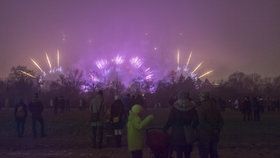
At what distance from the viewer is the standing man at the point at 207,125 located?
13.7 metres

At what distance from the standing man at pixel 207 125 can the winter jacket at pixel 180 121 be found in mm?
920

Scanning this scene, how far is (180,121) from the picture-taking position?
12.7 metres

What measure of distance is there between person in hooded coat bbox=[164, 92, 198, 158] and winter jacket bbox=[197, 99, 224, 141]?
917 mm

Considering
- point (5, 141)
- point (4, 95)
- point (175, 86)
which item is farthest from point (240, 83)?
point (5, 141)

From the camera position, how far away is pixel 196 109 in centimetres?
1342

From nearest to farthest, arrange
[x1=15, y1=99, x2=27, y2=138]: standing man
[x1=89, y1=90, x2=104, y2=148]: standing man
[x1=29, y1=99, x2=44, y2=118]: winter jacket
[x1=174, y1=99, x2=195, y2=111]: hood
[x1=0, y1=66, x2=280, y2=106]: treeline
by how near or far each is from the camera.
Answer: [x1=174, y1=99, x2=195, y2=111]: hood, [x1=89, y1=90, x2=104, y2=148]: standing man, [x1=29, y1=99, x2=44, y2=118]: winter jacket, [x1=15, y1=99, x2=27, y2=138]: standing man, [x1=0, y1=66, x2=280, y2=106]: treeline

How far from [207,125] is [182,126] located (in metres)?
1.32

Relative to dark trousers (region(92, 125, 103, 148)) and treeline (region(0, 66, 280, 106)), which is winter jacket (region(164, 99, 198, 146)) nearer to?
dark trousers (region(92, 125, 103, 148))

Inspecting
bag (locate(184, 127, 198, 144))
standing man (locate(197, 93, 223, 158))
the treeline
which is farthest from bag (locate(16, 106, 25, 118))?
the treeline

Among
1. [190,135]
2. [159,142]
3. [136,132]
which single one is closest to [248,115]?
[190,135]

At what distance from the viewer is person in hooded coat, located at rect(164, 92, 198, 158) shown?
41.5 feet

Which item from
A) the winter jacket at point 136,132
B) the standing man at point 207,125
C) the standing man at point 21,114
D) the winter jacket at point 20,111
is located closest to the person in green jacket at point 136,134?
the winter jacket at point 136,132

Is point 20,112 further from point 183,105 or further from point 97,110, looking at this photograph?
point 183,105

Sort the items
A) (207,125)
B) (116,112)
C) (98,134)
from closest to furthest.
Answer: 1. (207,125)
2. (98,134)
3. (116,112)
